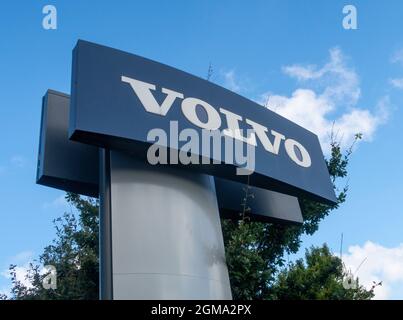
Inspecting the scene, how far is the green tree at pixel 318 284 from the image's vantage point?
430 inches

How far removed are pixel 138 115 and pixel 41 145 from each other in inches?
80.3

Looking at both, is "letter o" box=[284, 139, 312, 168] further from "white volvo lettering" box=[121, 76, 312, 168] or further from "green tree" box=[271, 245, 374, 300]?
"green tree" box=[271, 245, 374, 300]

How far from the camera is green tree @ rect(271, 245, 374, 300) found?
10.9m

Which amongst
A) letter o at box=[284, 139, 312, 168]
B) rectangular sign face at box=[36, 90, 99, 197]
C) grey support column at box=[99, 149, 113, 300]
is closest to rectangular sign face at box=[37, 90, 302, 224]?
rectangular sign face at box=[36, 90, 99, 197]

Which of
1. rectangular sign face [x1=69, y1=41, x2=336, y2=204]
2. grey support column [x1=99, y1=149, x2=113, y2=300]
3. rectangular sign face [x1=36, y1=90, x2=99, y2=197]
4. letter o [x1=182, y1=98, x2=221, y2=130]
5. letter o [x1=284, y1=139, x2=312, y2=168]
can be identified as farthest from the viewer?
letter o [x1=284, y1=139, x2=312, y2=168]

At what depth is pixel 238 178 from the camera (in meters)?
9.62

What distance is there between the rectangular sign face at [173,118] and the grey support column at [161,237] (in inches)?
17.6

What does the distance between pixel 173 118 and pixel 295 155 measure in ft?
10.8

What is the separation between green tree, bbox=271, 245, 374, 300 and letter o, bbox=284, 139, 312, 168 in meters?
2.49

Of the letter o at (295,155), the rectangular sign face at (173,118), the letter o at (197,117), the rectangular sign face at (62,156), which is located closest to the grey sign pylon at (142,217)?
the rectangular sign face at (62,156)

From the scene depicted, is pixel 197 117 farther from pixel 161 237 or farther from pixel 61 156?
pixel 61 156

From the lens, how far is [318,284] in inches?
469
